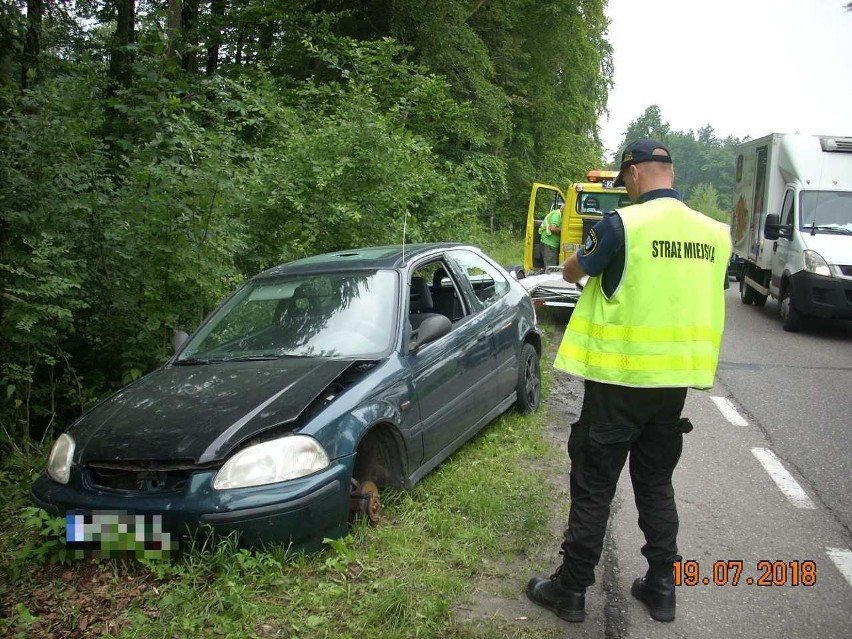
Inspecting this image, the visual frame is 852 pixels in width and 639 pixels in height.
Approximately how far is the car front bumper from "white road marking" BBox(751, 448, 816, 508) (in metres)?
2.89

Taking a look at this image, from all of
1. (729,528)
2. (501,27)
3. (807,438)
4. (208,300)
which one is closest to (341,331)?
(208,300)

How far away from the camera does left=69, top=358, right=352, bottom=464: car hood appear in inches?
142

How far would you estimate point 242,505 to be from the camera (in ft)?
11.4

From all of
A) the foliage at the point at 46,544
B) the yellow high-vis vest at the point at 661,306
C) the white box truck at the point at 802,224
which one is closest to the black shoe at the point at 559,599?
the yellow high-vis vest at the point at 661,306

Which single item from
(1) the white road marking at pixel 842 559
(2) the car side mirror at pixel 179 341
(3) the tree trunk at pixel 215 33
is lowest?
(1) the white road marking at pixel 842 559

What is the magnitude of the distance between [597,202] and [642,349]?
1166 cm

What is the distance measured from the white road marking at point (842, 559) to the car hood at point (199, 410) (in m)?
2.73

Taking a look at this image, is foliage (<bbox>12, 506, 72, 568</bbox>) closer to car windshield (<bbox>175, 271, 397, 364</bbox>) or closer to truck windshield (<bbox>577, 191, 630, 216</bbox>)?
car windshield (<bbox>175, 271, 397, 364</bbox>)

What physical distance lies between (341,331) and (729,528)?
254 cm

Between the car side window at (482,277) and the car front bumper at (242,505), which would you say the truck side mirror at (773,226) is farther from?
the car front bumper at (242,505)

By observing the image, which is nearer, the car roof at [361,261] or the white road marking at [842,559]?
the white road marking at [842,559]

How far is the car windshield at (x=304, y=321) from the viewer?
183 inches

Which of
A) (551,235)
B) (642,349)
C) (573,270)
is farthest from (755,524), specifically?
(551,235)

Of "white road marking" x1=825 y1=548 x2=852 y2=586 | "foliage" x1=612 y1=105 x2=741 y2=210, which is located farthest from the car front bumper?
"foliage" x1=612 y1=105 x2=741 y2=210
